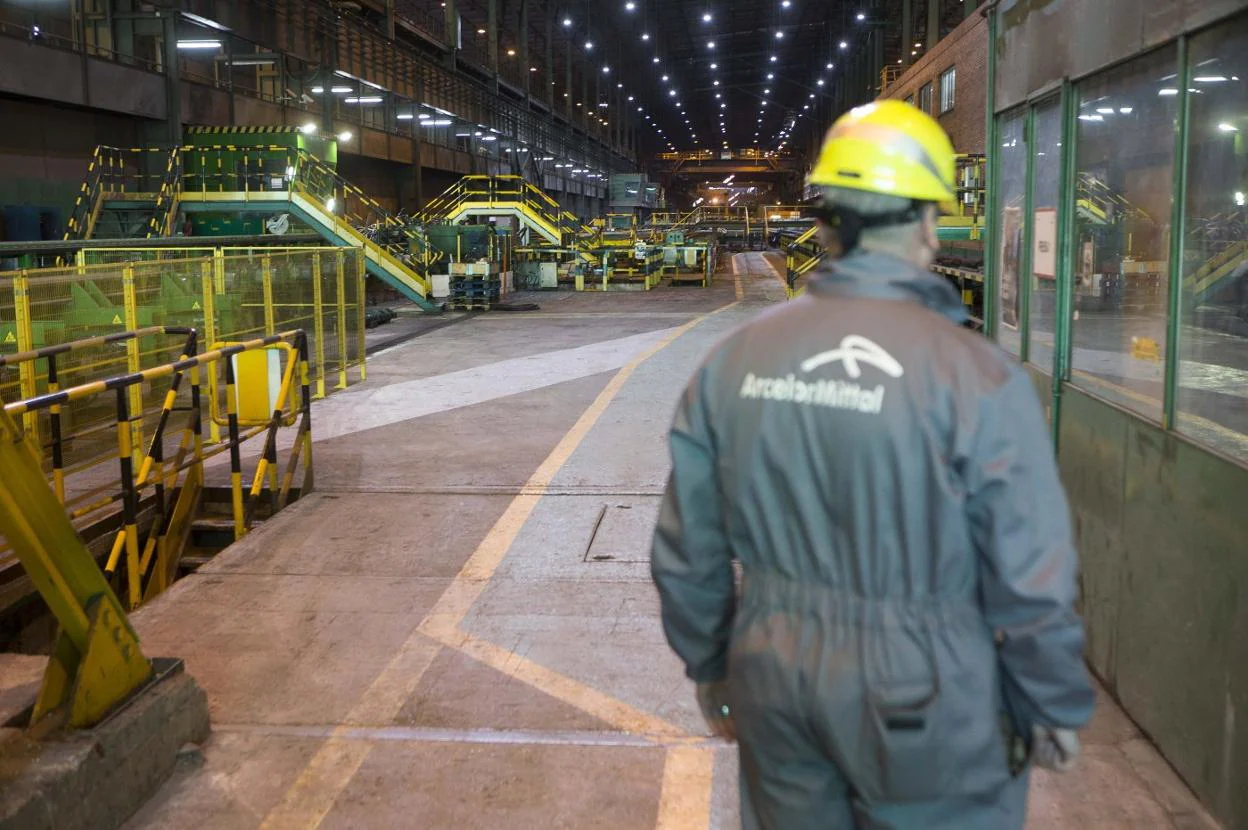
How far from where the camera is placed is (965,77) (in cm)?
3078

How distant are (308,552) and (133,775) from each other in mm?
2890

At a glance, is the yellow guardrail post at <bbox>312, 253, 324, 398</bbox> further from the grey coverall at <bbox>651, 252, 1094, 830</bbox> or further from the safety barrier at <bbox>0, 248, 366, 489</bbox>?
the grey coverall at <bbox>651, 252, 1094, 830</bbox>

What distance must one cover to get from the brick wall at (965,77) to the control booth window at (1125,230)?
24037mm

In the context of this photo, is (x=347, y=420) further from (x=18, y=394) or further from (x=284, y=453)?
(x=18, y=394)

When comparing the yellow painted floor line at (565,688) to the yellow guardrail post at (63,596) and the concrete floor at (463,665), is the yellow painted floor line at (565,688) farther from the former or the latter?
the yellow guardrail post at (63,596)

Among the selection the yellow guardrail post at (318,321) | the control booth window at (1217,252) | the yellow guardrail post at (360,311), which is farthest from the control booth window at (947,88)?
the control booth window at (1217,252)

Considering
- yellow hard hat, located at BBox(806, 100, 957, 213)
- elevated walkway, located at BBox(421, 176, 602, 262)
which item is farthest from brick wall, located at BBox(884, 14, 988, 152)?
yellow hard hat, located at BBox(806, 100, 957, 213)

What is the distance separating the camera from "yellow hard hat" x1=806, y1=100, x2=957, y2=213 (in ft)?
6.91

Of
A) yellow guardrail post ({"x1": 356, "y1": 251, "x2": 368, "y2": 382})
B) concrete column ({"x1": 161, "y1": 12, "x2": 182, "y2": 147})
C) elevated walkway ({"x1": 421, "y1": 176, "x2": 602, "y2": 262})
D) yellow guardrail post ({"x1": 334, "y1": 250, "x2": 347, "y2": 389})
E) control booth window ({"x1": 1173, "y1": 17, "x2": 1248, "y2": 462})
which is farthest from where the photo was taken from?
elevated walkway ({"x1": 421, "y1": 176, "x2": 602, "y2": 262})

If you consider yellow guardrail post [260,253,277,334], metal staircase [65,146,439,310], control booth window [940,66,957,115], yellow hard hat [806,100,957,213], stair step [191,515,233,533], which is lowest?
stair step [191,515,233,533]

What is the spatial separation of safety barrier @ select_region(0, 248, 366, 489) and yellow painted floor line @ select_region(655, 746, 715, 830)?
18.0 feet

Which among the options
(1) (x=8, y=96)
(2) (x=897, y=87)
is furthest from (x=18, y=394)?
(2) (x=897, y=87)

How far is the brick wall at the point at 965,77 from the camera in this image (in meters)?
28.6

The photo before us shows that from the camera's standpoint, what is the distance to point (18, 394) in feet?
31.4
